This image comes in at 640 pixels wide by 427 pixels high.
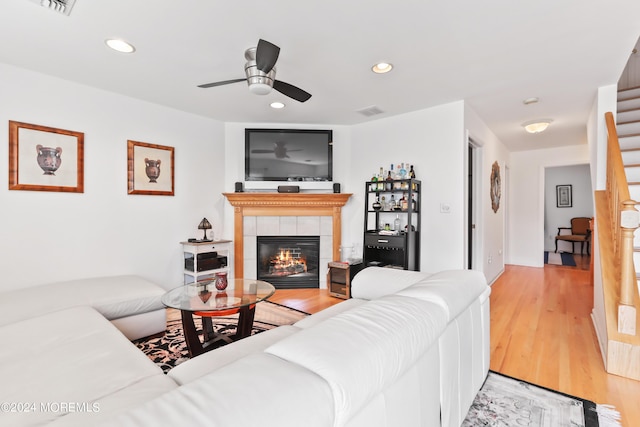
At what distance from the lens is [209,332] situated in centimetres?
230

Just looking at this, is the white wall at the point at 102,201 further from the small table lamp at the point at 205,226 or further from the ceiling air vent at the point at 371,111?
the ceiling air vent at the point at 371,111

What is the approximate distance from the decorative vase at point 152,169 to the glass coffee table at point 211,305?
63.6 inches

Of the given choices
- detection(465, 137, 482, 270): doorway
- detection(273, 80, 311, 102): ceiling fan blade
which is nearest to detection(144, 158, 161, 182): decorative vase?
detection(273, 80, 311, 102): ceiling fan blade

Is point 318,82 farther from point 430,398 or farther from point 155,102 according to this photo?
point 430,398

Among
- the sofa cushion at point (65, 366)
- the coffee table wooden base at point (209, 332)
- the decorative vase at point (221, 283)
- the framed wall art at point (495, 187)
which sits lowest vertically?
the coffee table wooden base at point (209, 332)

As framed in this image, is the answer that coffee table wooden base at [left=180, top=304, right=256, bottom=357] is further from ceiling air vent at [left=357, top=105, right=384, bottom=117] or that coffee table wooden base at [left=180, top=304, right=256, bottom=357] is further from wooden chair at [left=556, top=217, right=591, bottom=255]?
wooden chair at [left=556, top=217, right=591, bottom=255]

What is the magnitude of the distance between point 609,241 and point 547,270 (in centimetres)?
Result: 362

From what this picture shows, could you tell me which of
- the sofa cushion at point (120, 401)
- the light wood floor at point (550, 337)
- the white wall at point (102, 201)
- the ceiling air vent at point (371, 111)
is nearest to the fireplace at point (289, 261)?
the light wood floor at point (550, 337)

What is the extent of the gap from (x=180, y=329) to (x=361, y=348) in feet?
8.34

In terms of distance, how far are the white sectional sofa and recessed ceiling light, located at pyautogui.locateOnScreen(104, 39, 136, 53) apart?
190 centimetres

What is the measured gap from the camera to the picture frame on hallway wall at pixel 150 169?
3.27 metres

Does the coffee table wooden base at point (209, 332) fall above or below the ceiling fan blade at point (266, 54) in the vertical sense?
below

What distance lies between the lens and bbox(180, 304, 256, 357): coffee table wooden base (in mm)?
1991

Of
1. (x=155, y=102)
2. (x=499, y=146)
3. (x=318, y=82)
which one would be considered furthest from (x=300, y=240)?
(x=499, y=146)
